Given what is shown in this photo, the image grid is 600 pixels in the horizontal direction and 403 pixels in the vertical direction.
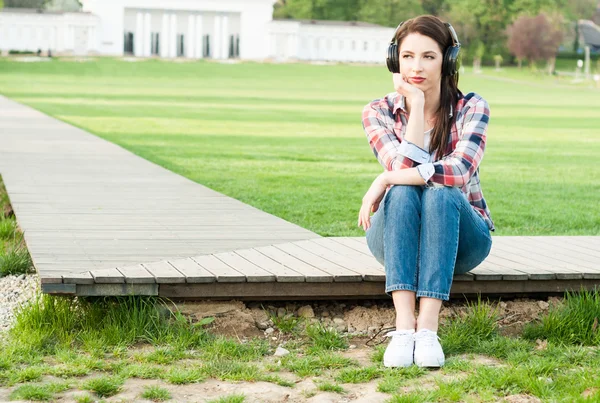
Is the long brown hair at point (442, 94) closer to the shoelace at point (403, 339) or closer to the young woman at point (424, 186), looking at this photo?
the young woman at point (424, 186)

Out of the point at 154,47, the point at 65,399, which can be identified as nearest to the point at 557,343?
the point at 65,399

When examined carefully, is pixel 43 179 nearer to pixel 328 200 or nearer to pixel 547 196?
pixel 328 200

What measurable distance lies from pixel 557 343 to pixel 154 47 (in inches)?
4834

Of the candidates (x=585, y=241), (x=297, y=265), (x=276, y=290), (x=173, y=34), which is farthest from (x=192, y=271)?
(x=173, y=34)

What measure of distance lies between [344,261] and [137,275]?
1169mm

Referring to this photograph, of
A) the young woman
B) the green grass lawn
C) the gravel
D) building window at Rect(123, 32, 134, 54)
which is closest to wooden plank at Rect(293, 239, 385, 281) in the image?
the young woman

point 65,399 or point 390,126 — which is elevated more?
point 390,126

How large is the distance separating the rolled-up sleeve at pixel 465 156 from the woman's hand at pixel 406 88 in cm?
27

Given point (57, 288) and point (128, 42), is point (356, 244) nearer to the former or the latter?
point (57, 288)

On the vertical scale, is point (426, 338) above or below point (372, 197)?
below

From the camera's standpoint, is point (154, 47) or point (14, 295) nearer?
point (14, 295)

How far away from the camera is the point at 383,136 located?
4.89 meters

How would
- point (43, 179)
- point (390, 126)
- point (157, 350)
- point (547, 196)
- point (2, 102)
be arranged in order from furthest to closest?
point (2, 102)
point (547, 196)
point (43, 179)
point (390, 126)
point (157, 350)

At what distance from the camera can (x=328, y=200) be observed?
10.5m
